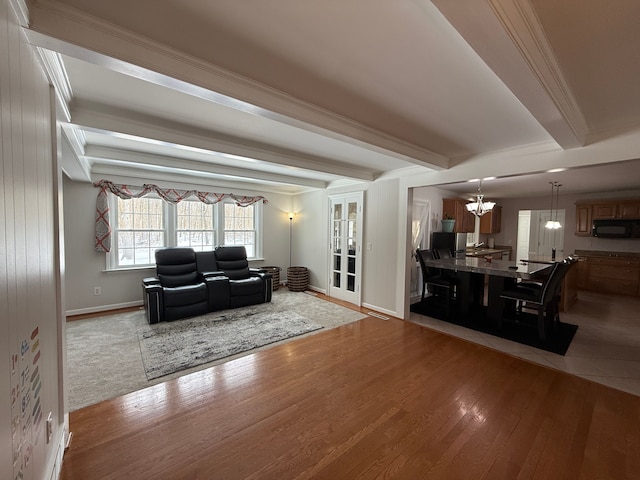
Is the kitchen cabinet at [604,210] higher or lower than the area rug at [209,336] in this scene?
higher

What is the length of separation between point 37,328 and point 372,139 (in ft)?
8.81

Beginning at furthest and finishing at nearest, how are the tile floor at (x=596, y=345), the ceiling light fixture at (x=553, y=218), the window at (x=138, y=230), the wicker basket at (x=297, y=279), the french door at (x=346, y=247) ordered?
the wicker basket at (x=297, y=279)
the ceiling light fixture at (x=553, y=218)
the french door at (x=346, y=247)
the window at (x=138, y=230)
the tile floor at (x=596, y=345)

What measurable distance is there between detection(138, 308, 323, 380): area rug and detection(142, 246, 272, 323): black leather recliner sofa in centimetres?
19

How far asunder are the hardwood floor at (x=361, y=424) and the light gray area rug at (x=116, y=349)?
20 cm

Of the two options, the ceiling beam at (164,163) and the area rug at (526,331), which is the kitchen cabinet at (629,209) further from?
the ceiling beam at (164,163)

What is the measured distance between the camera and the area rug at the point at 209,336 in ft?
9.46

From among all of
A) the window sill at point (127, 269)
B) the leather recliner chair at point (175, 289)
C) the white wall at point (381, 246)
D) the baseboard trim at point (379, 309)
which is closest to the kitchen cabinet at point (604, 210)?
the white wall at point (381, 246)

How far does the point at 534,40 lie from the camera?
1.30 m

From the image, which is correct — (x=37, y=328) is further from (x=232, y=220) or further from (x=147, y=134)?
(x=232, y=220)

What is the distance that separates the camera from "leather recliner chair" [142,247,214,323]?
3936 mm

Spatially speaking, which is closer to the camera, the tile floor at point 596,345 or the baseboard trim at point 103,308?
the tile floor at point 596,345

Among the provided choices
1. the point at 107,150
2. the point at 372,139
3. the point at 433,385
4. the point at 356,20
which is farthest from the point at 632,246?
the point at 107,150

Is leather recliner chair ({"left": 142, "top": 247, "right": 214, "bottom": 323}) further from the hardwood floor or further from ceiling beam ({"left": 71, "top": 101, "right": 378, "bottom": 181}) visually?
ceiling beam ({"left": 71, "top": 101, "right": 378, "bottom": 181})

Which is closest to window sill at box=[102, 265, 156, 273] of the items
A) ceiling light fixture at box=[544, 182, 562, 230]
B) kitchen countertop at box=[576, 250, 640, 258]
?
ceiling light fixture at box=[544, 182, 562, 230]
